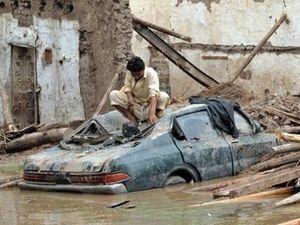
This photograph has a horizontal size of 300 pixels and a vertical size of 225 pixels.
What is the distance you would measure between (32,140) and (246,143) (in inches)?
230

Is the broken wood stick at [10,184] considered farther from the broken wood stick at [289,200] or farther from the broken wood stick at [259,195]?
the broken wood stick at [289,200]

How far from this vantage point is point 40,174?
11102 millimetres

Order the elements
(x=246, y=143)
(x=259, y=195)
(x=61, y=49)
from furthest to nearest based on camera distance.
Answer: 1. (x=61, y=49)
2. (x=246, y=143)
3. (x=259, y=195)

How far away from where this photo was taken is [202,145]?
1112 centimetres

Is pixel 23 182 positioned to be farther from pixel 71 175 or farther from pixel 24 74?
pixel 24 74

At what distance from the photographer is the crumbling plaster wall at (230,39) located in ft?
73.6

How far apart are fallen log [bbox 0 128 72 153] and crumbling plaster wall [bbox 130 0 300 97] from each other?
7222 mm

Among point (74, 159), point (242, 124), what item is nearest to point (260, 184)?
point (74, 159)

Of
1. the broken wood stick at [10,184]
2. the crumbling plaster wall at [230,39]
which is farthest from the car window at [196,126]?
the crumbling plaster wall at [230,39]

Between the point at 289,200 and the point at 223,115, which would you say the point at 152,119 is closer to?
the point at 223,115

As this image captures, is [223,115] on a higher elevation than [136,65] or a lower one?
lower

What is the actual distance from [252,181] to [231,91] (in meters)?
10.3

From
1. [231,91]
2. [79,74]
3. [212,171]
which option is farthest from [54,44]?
[212,171]

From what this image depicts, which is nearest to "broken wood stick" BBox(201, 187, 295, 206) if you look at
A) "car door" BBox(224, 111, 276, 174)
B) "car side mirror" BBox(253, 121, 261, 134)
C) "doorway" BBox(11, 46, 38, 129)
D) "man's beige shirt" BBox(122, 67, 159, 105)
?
"car door" BBox(224, 111, 276, 174)
